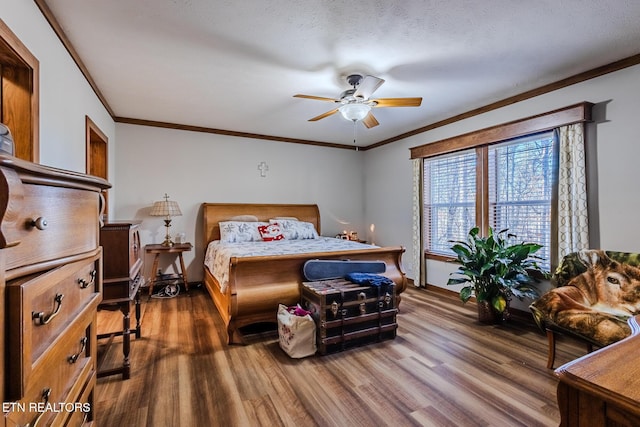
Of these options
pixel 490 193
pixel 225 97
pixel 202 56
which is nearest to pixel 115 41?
pixel 202 56

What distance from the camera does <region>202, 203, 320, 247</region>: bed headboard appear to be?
15.1 ft

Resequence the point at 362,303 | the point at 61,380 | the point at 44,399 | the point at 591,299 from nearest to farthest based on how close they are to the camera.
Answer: the point at 44,399 → the point at 61,380 → the point at 591,299 → the point at 362,303

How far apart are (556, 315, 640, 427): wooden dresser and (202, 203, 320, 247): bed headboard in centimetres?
445

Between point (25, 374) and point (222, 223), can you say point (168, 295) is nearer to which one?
point (222, 223)

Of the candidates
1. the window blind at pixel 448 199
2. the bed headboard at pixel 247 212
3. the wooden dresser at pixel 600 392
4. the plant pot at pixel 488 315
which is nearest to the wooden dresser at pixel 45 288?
the wooden dresser at pixel 600 392

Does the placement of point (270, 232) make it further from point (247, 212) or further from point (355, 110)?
point (355, 110)

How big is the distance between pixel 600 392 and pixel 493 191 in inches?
136

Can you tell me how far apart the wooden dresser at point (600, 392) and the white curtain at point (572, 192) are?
8.42 ft

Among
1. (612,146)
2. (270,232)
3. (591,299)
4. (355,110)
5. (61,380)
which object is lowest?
(591,299)

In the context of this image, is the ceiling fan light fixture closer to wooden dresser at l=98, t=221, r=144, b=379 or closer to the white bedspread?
the white bedspread

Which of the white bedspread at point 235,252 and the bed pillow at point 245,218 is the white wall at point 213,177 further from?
the white bedspread at point 235,252

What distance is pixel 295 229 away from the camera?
15.7 ft

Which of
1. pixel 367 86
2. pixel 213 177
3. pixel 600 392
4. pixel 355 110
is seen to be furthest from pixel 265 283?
pixel 213 177

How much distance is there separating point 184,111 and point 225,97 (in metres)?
0.83
